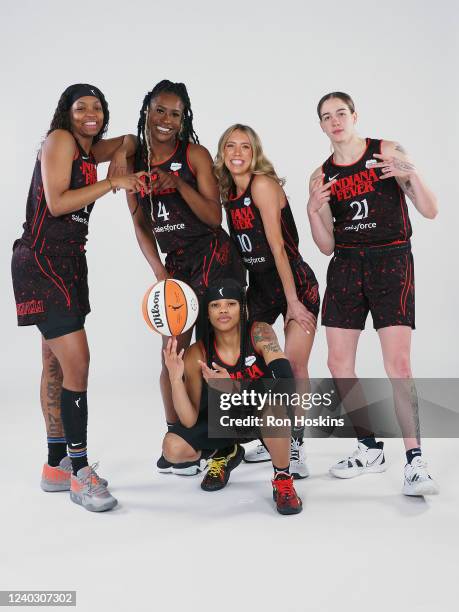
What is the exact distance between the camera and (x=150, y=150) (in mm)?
4270

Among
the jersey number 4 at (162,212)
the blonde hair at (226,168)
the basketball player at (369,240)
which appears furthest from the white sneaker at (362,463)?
the jersey number 4 at (162,212)

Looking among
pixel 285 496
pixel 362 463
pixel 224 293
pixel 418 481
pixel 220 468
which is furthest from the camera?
pixel 362 463

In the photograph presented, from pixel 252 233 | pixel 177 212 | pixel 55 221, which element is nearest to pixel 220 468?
pixel 252 233

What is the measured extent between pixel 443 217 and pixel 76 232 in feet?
14.1

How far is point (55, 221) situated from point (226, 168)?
1.08m

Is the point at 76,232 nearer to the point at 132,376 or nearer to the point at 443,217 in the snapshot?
the point at 132,376

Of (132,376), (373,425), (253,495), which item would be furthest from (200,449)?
(132,376)

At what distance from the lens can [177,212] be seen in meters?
4.24

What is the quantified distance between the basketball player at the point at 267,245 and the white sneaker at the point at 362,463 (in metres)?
0.21

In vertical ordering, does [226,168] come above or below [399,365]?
above

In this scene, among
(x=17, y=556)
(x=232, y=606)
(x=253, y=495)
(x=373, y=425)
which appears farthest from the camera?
(x=373, y=425)

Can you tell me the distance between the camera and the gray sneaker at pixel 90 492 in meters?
3.68

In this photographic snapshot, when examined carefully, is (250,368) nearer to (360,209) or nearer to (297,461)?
(297,461)

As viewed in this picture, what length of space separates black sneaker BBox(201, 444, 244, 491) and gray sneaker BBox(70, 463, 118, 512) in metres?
0.53
